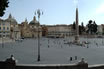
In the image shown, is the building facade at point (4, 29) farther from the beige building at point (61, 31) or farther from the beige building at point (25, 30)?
the beige building at point (61, 31)

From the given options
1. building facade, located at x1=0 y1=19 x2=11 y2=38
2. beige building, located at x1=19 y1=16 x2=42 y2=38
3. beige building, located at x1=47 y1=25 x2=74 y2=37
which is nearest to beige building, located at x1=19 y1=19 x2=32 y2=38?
beige building, located at x1=19 y1=16 x2=42 y2=38

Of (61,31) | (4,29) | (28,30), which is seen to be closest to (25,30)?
(28,30)

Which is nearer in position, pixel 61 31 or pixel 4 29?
pixel 4 29

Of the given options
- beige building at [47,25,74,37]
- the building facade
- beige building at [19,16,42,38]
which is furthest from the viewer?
beige building at [47,25,74,37]

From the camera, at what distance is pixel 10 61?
6.90 metres

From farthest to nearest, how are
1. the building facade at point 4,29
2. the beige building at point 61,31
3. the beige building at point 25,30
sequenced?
the beige building at point 61,31, the beige building at point 25,30, the building facade at point 4,29

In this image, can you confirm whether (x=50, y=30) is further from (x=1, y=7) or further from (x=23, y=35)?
(x=1, y=7)

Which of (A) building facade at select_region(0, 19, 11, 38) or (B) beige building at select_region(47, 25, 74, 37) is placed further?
(B) beige building at select_region(47, 25, 74, 37)

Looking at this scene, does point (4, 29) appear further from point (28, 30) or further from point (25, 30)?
point (28, 30)

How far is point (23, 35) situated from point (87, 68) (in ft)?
344

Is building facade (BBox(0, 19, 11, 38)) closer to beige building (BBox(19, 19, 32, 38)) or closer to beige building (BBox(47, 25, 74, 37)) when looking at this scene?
beige building (BBox(19, 19, 32, 38))

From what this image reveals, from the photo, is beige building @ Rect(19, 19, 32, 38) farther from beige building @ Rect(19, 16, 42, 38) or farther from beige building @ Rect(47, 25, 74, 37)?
beige building @ Rect(47, 25, 74, 37)

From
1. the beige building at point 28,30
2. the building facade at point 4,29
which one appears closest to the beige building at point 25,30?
the beige building at point 28,30

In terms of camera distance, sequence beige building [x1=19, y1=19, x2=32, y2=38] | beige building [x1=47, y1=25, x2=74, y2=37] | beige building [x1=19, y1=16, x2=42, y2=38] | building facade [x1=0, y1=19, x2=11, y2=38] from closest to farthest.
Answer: building facade [x1=0, y1=19, x2=11, y2=38] < beige building [x1=19, y1=19, x2=32, y2=38] < beige building [x1=19, y1=16, x2=42, y2=38] < beige building [x1=47, y1=25, x2=74, y2=37]
